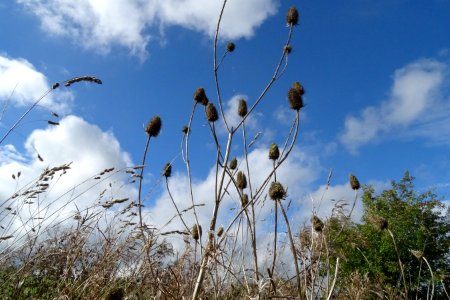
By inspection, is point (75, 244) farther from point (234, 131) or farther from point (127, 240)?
point (234, 131)

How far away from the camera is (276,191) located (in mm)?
3262

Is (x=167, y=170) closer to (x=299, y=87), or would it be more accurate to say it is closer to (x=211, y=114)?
(x=211, y=114)

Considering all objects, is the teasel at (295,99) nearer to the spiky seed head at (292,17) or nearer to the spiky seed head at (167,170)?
the spiky seed head at (292,17)

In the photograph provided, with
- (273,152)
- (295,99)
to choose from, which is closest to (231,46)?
(295,99)

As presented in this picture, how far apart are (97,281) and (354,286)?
2.07m

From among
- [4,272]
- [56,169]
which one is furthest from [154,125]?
[4,272]

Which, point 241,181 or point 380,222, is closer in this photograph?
point 241,181

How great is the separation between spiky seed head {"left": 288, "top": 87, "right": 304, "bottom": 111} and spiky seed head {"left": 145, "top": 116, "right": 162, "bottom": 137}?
3.65 ft

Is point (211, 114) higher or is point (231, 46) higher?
point (231, 46)

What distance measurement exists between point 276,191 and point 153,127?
1.15m

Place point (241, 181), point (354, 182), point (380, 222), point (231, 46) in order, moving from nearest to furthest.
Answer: point (241, 181), point (231, 46), point (354, 182), point (380, 222)


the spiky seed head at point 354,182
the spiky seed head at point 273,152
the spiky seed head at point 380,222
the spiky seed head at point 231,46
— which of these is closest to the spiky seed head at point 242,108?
the spiky seed head at point 273,152

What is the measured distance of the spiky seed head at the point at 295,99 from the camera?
374cm

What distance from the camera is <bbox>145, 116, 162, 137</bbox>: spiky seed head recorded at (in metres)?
3.65
